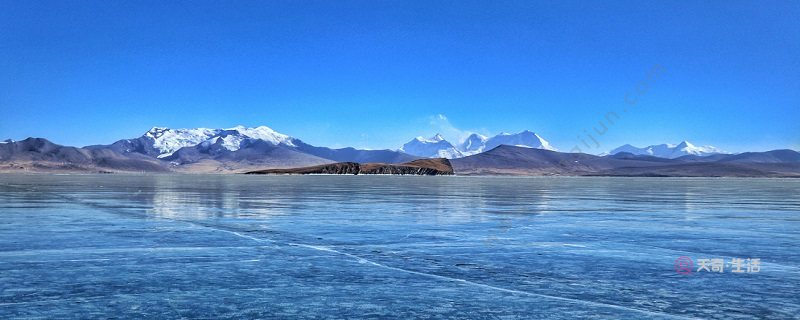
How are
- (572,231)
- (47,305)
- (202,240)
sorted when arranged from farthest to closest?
(572,231) < (202,240) < (47,305)

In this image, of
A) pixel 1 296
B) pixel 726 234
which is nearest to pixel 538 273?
pixel 1 296

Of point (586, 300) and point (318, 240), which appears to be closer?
point (586, 300)

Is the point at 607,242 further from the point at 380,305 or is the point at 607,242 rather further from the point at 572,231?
the point at 380,305

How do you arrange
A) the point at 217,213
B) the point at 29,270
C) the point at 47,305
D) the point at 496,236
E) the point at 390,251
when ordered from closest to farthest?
the point at 47,305 < the point at 29,270 < the point at 390,251 < the point at 496,236 < the point at 217,213

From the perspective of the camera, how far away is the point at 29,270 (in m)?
14.2

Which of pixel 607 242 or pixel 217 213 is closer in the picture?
pixel 607 242

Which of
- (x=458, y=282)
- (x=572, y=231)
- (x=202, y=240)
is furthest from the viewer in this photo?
(x=572, y=231)

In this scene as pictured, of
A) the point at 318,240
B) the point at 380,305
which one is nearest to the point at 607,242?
the point at 318,240

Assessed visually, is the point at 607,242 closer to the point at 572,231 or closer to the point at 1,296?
the point at 572,231

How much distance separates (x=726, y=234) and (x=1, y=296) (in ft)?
67.3

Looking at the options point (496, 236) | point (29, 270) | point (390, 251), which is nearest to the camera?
point (29, 270)

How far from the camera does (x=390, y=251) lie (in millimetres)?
17828

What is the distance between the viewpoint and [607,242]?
2027cm

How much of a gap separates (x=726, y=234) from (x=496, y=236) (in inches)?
302
